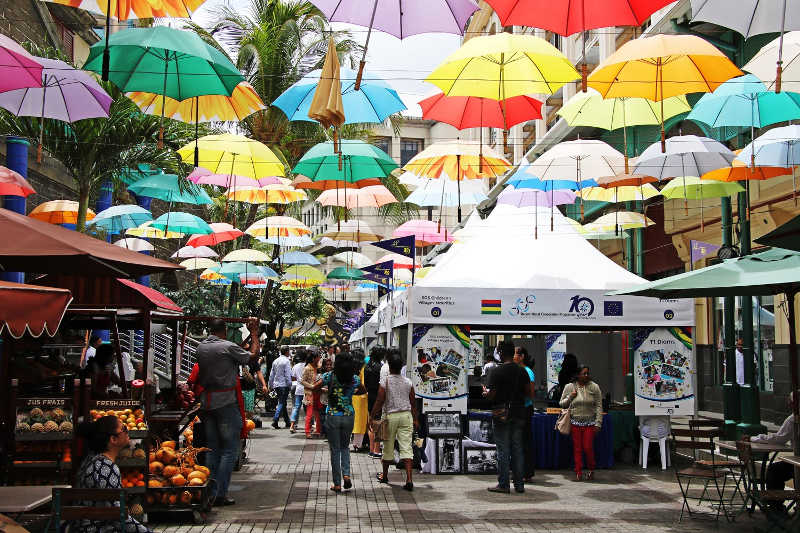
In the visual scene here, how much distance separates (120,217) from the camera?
60.9 feet

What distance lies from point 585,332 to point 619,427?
483cm

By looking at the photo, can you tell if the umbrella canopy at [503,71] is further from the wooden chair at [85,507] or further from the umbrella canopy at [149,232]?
the umbrella canopy at [149,232]

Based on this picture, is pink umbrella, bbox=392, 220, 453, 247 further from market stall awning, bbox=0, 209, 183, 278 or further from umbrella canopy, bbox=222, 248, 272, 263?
market stall awning, bbox=0, 209, 183, 278

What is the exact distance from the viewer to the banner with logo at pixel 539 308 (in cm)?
1295

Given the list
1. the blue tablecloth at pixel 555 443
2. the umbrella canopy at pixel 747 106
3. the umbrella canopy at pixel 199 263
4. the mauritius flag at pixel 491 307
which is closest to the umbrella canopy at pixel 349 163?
the mauritius flag at pixel 491 307

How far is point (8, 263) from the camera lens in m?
6.98

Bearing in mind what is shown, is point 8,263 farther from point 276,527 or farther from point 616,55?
point 616,55

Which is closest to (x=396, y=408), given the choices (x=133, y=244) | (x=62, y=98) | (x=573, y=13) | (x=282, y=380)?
(x=573, y=13)

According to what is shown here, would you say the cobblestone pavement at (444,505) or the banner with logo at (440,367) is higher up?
the banner with logo at (440,367)

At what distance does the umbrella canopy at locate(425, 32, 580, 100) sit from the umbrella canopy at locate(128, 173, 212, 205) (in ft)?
24.6

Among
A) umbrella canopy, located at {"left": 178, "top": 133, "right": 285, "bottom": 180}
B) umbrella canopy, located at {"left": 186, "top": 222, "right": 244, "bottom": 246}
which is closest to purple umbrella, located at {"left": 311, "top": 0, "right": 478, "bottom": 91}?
umbrella canopy, located at {"left": 178, "top": 133, "right": 285, "bottom": 180}

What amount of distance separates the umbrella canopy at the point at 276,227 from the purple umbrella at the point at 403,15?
1021 cm

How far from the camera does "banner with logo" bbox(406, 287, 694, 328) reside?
12953mm

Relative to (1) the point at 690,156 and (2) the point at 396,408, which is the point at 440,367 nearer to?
(2) the point at 396,408
